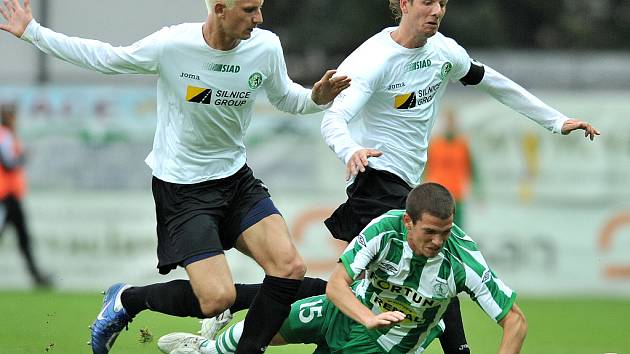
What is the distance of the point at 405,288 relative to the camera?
626 cm

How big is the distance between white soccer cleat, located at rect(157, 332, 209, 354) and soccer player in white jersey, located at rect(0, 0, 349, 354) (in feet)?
0.78

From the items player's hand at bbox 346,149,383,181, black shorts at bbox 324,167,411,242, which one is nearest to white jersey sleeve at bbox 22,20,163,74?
player's hand at bbox 346,149,383,181

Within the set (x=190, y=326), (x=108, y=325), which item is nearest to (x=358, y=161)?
(x=108, y=325)

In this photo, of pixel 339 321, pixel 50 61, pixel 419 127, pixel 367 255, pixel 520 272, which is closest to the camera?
pixel 367 255

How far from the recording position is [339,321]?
651 centimetres

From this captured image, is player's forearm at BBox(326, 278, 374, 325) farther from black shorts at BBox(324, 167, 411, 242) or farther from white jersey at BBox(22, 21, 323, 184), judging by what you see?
white jersey at BBox(22, 21, 323, 184)

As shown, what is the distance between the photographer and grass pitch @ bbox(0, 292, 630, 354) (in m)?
8.38

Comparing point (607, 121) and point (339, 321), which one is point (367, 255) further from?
point (607, 121)

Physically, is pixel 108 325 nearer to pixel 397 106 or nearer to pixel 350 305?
pixel 350 305

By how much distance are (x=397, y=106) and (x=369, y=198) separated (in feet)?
1.86

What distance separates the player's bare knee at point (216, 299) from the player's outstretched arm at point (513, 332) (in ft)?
4.91

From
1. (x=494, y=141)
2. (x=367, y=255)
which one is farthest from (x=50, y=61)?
(x=367, y=255)

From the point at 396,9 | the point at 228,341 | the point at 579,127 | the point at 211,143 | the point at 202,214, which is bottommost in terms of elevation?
the point at 228,341

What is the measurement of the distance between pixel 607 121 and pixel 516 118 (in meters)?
→ 1.04
